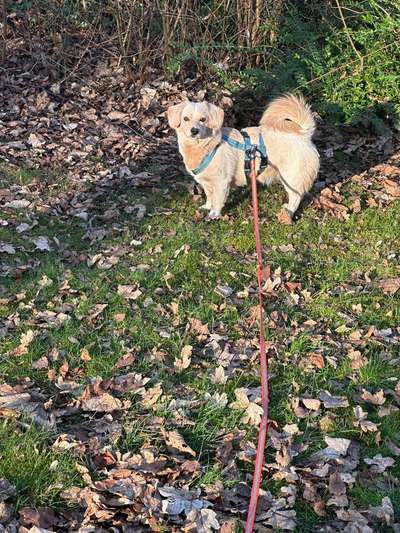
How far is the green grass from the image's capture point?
3.32 meters

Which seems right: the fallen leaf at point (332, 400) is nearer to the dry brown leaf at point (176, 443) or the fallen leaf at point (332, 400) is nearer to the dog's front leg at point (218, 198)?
the dry brown leaf at point (176, 443)

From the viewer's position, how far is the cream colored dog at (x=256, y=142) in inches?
214

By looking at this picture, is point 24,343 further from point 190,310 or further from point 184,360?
point 190,310

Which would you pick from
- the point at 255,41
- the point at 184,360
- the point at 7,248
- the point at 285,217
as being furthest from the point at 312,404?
the point at 255,41

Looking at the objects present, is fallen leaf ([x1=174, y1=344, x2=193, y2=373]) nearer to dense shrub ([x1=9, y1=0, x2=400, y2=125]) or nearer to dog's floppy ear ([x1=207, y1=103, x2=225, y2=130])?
dog's floppy ear ([x1=207, y1=103, x2=225, y2=130])

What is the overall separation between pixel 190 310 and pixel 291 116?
2225 millimetres

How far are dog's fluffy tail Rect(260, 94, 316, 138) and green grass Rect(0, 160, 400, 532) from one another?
0.80 m

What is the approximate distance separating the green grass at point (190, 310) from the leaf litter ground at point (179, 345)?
0.05 ft

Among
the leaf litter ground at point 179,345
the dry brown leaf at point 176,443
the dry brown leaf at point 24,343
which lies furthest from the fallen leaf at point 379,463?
the dry brown leaf at point 24,343

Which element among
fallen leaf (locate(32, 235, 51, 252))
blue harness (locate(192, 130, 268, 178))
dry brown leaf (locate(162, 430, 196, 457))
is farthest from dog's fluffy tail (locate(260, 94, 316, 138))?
dry brown leaf (locate(162, 430, 196, 457))

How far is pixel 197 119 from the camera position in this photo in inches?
209

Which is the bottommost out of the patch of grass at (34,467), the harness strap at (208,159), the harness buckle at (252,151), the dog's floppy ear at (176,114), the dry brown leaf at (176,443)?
the patch of grass at (34,467)

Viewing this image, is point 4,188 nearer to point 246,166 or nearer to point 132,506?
point 246,166

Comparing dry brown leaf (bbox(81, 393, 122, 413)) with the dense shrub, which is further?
the dense shrub
